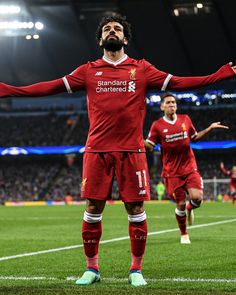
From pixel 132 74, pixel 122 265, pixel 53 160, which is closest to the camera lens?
pixel 132 74

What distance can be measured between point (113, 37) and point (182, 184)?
→ 542cm

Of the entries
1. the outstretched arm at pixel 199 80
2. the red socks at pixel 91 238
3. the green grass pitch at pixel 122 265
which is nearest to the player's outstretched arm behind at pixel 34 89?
the outstretched arm at pixel 199 80

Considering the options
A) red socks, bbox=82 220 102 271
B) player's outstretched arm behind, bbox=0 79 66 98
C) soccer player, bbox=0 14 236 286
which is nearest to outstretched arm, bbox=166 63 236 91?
soccer player, bbox=0 14 236 286

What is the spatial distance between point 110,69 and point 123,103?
356 mm

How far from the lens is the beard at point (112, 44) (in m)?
6.36

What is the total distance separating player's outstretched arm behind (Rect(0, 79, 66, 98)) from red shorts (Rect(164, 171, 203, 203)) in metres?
5.21

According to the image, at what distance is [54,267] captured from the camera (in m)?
7.70

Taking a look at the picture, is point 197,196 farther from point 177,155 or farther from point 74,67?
point 74,67

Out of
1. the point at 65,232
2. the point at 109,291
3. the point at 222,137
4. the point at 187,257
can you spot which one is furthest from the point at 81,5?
the point at 109,291

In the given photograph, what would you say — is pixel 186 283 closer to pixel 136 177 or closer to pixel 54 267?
pixel 136 177

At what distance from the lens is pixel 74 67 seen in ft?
170

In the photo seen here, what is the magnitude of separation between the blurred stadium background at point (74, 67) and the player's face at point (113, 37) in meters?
35.6

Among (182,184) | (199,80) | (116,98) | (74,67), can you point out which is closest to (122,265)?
(116,98)

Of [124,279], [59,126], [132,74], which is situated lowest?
[124,279]
